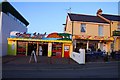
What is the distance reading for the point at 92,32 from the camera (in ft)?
132

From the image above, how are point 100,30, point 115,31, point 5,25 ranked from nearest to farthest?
point 5,25
point 115,31
point 100,30

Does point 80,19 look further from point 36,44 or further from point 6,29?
point 6,29

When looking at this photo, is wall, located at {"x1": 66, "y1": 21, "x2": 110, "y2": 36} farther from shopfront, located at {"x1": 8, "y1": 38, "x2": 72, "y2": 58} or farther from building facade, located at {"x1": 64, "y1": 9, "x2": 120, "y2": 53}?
shopfront, located at {"x1": 8, "y1": 38, "x2": 72, "y2": 58}

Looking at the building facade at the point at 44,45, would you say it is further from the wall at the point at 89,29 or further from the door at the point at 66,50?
the wall at the point at 89,29

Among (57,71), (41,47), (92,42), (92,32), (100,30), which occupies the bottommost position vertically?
(57,71)

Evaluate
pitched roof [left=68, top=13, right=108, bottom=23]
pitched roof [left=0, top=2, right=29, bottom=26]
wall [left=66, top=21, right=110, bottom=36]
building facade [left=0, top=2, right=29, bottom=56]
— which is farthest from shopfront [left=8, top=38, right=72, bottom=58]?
pitched roof [left=68, top=13, right=108, bottom=23]

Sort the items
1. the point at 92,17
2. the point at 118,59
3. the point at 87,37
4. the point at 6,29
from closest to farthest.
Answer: the point at 118,59, the point at 6,29, the point at 87,37, the point at 92,17

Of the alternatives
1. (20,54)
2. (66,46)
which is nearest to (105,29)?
(66,46)

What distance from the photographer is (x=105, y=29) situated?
133 feet

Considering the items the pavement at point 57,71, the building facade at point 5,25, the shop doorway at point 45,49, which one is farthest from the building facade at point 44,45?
the pavement at point 57,71

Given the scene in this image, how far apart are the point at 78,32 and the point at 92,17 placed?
17.6 feet

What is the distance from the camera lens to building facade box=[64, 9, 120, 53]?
39.1 metres

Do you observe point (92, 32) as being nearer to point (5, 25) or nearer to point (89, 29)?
point (89, 29)

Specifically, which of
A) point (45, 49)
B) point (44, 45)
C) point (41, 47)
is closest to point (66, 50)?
point (45, 49)
